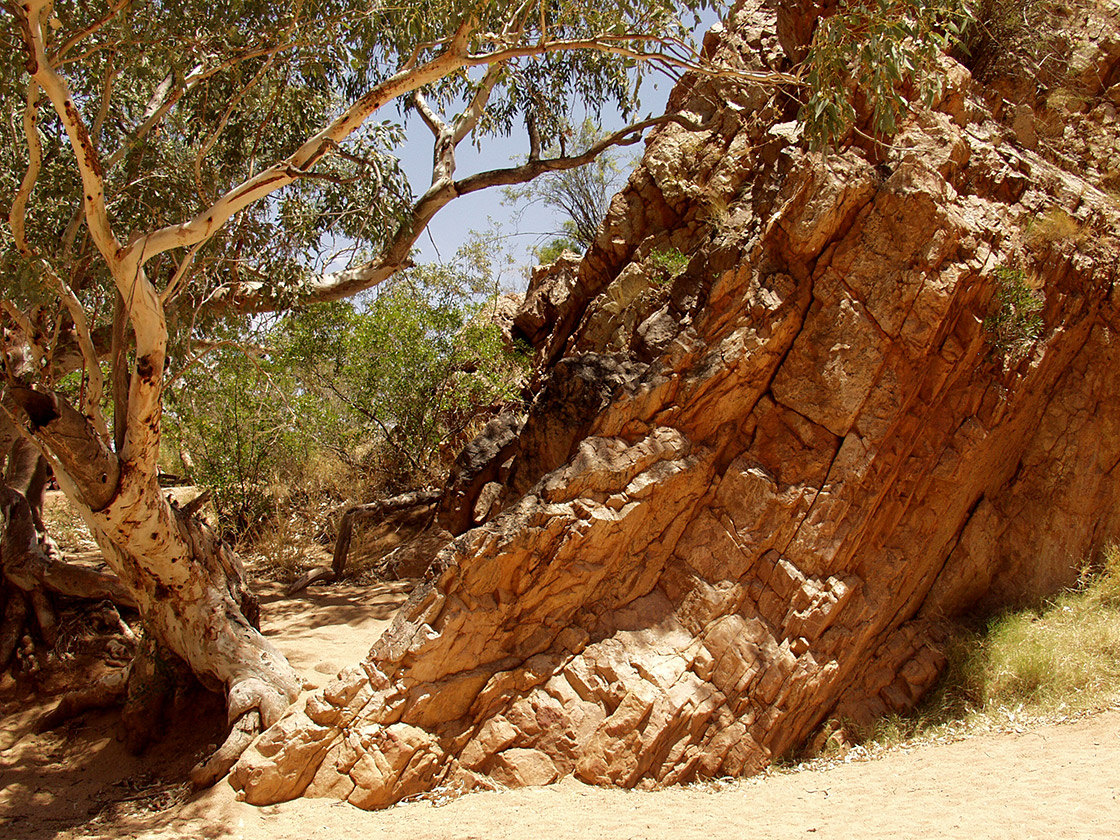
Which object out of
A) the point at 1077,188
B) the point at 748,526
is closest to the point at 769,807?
the point at 748,526

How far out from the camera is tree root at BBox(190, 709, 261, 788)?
17.5ft

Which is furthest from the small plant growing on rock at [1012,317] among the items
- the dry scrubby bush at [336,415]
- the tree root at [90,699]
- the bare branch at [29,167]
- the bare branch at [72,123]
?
the tree root at [90,699]

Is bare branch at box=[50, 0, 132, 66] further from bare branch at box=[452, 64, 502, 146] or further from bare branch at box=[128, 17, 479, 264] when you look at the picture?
bare branch at box=[452, 64, 502, 146]

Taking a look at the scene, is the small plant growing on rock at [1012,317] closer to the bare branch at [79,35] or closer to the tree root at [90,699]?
the bare branch at [79,35]

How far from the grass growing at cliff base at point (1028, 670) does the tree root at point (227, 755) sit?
15.6ft

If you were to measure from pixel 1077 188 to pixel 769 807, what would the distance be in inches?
250

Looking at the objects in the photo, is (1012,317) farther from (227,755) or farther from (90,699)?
(90,699)

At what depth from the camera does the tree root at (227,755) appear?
5348mm

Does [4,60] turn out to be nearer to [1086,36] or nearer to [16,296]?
[16,296]

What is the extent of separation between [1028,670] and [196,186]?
26.2 ft

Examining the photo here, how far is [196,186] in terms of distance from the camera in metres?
6.64

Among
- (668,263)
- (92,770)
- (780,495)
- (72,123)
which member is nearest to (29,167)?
(72,123)

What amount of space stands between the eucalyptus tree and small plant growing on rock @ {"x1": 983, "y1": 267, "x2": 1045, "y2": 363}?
263 centimetres

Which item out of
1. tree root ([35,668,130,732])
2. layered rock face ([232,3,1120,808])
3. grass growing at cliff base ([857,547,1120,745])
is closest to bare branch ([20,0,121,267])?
layered rock face ([232,3,1120,808])
